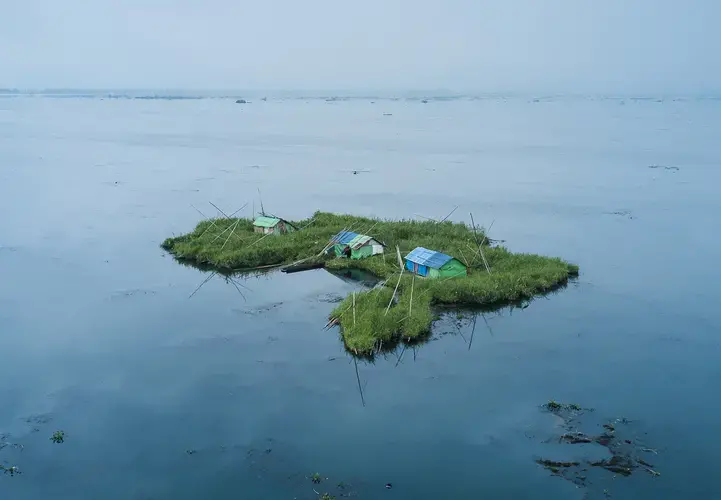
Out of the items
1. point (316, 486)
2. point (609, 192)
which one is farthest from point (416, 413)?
point (609, 192)

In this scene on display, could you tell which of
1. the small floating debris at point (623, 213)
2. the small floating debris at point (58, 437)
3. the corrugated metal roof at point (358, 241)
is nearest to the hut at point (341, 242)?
the corrugated metal roof at point (358, 241)

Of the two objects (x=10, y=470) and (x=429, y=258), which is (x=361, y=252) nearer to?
(x=429, y=258)

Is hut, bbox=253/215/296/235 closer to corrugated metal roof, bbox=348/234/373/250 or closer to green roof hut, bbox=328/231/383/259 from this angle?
green roof hut, bbox=328/231/383/259

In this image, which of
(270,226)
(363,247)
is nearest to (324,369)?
(363,247)

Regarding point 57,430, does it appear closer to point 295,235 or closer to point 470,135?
point 295,235

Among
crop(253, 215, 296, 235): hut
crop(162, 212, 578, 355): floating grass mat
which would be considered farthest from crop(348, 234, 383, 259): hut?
crop(253, 215, 296, 235): hut

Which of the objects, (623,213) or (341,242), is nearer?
(341,242)
